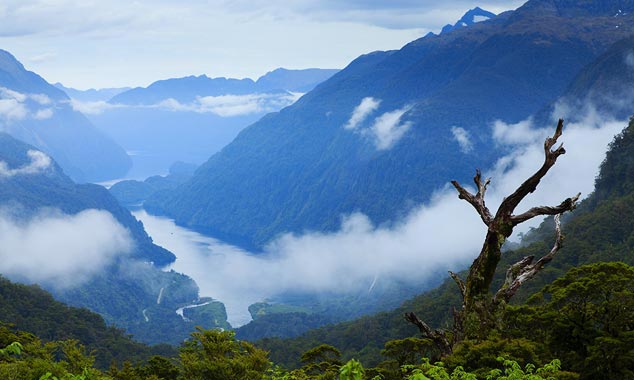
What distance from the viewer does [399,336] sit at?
9425 centimetres

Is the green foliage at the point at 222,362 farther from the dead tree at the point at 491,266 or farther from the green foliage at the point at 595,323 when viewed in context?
the green foliage at the point at 595,323

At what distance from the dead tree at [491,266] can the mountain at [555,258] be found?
174ft

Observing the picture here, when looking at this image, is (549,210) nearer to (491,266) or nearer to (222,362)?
(491,266)

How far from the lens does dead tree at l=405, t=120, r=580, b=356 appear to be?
15891mm

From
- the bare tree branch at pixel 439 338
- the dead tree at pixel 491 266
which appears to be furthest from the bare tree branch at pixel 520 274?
the bare tree branch at pixel 439 338

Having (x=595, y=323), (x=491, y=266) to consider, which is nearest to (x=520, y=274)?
(x=491, y=266)

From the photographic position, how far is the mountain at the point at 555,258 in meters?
77.9

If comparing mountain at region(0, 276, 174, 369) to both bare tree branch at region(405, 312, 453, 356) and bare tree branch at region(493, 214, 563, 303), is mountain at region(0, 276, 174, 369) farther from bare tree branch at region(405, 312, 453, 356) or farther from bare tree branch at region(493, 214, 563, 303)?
bare tree branch at region(493, 214, 563, 303)

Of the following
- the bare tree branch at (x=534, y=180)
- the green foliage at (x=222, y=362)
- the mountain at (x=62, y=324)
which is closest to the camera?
the bare tree branch at (x=534, y=180)

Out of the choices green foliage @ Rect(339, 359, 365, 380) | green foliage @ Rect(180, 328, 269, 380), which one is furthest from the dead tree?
green foliage @ Rect(339, 359, 365, 380)

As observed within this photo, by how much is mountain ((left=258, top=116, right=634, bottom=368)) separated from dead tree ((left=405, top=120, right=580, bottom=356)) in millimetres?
52946

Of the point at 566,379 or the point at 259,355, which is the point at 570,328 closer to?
the point at 566,379

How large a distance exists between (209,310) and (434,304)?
104881 millimetres

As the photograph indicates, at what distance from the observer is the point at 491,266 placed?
16750 mm
